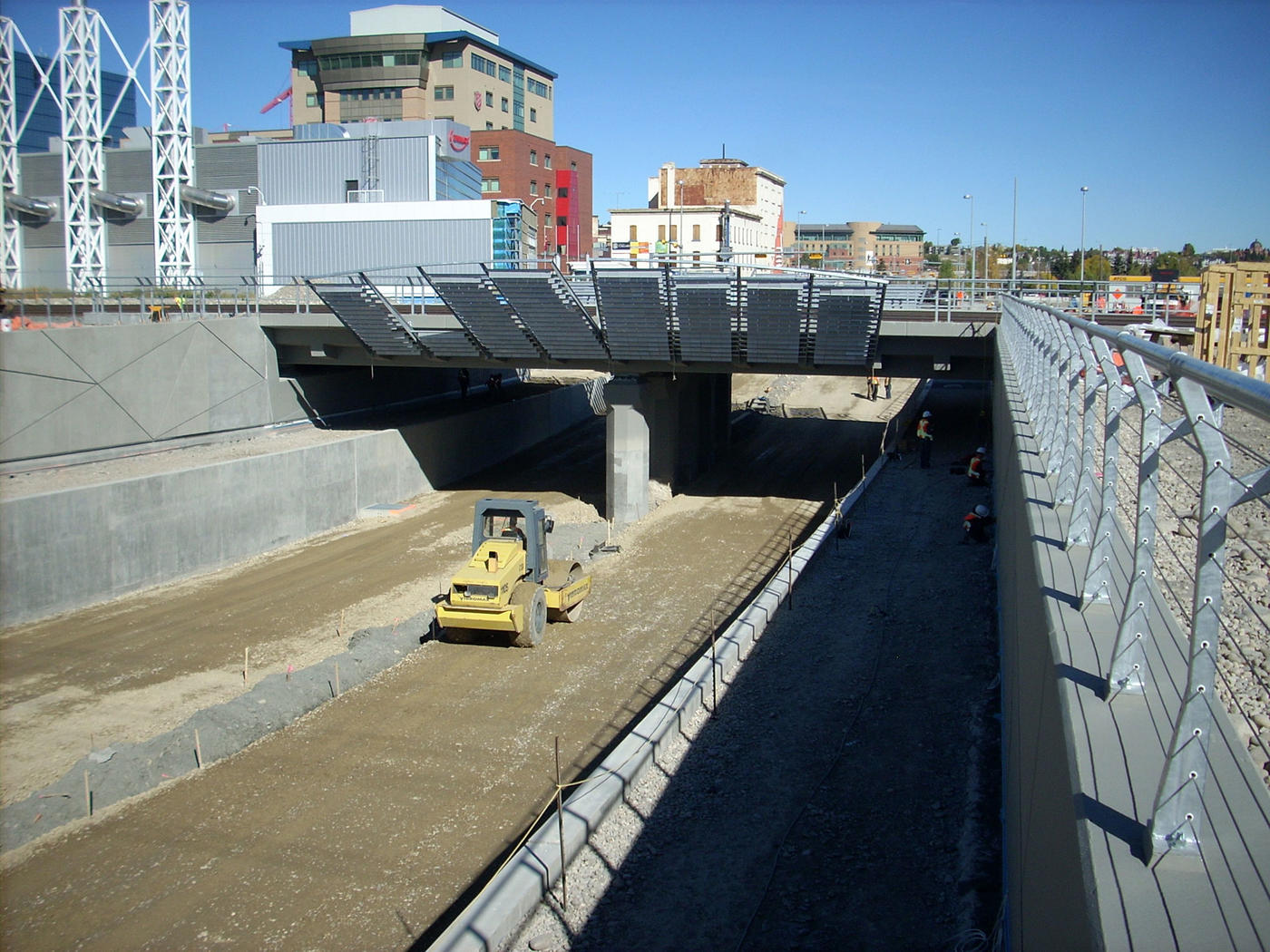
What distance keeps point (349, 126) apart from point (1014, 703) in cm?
5340

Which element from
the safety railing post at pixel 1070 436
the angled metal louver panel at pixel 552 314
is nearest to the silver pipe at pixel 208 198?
the angled metal louver panel at pixel 552 314

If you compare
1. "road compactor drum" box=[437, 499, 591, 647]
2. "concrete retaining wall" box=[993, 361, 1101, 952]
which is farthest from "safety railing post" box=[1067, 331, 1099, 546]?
"road compactor drum" box=[437, 499, 591, 647]

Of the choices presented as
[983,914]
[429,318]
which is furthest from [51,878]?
[429,318]

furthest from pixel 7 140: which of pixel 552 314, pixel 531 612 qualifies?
pixel 531 612

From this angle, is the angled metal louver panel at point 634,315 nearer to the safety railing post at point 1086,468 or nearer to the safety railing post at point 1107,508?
the safety railing post at point 1086,468

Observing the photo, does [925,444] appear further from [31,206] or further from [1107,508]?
[31,206]

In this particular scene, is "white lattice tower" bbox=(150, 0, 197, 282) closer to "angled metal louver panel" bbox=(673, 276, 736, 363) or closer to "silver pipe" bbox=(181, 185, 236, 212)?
"silver pipe" bbox=(181, 185, 236, 212)

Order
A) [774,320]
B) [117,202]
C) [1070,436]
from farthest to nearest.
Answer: [117,202], [774,320], [1070,436]

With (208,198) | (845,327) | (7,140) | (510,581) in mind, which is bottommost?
(510,581)

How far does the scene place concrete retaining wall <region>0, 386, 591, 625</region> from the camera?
62.2 ft

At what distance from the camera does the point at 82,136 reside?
121 ft

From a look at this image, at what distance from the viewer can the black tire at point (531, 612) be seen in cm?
1560

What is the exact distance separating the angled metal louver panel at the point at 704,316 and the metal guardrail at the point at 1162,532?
15694 millimetres

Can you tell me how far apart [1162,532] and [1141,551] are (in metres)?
0.86
